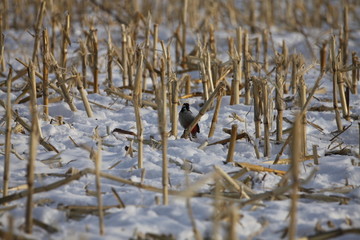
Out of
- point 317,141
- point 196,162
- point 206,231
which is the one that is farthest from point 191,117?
point 206,231

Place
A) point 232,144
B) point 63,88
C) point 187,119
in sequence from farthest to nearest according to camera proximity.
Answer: point 63,88 → point 187,119 → point 232,144

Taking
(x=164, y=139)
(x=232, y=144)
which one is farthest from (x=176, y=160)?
(x=164, y=139)

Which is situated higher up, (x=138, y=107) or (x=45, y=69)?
(x=45, y=69)

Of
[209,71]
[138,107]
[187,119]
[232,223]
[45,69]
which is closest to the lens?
[232,223]

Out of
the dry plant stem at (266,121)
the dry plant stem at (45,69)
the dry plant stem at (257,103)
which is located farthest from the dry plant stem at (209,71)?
the dry plant stem at (45,69)

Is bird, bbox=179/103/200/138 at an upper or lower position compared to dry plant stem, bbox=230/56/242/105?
lower

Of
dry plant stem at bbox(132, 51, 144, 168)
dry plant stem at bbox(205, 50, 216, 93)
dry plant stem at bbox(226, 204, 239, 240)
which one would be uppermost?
dry plant stem at bbox(205, 50, 216, 93)

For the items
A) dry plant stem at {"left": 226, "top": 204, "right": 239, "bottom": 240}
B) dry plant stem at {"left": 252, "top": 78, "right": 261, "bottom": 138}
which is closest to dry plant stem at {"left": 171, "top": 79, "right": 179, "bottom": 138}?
dry plant stem at {"left": 252, "top": 78, "right": 261, "bottom": 138}

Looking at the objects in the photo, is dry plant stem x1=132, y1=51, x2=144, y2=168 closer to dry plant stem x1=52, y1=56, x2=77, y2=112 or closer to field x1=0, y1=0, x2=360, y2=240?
field x1=0, y1=0, x2=360, y2=240

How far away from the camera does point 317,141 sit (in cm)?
362

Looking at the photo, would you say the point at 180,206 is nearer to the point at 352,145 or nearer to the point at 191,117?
the point at 191,117

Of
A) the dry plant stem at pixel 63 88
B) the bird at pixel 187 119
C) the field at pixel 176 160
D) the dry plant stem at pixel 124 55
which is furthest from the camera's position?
the dry plant stem at pixel 124 55

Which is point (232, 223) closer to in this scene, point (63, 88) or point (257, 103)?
point (257, 103)

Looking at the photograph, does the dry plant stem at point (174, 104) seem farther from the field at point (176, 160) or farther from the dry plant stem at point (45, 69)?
the dry plant stem at point (45, 69)
